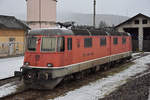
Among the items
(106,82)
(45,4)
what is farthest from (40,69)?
(45,4)

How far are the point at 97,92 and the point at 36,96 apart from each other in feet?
9.71

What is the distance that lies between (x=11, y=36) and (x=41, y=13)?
11780mm

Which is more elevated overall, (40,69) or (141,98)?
(40,69)

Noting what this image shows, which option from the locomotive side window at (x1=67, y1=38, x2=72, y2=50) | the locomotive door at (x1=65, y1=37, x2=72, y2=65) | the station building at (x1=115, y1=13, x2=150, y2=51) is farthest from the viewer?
the station building at (x1=115, y1=13, x2=150, y2=51)

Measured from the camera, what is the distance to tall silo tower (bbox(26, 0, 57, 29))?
121 ft

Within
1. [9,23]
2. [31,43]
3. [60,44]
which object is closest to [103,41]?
[60,44]

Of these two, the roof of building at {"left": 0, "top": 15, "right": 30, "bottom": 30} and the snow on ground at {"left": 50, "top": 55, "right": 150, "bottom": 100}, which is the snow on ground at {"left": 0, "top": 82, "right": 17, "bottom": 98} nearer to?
the snow on ground at {"left": 50, "top": 55, "right": 150, "bottom": 100}

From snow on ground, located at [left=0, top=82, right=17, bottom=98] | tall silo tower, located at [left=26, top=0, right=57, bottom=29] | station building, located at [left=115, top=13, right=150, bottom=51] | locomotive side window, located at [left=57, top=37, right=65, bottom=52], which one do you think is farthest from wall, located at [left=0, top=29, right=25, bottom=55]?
station building, located at [left=115, top=13, right=150, bottom=51]

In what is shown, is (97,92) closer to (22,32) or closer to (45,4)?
(22,32)

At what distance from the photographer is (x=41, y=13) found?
36.9 metres

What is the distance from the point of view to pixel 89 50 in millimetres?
13336

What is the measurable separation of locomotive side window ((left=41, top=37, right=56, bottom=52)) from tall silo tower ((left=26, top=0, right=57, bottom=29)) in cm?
2654

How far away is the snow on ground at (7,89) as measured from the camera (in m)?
10.1

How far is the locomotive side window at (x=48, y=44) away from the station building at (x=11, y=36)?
15593 millimetres
